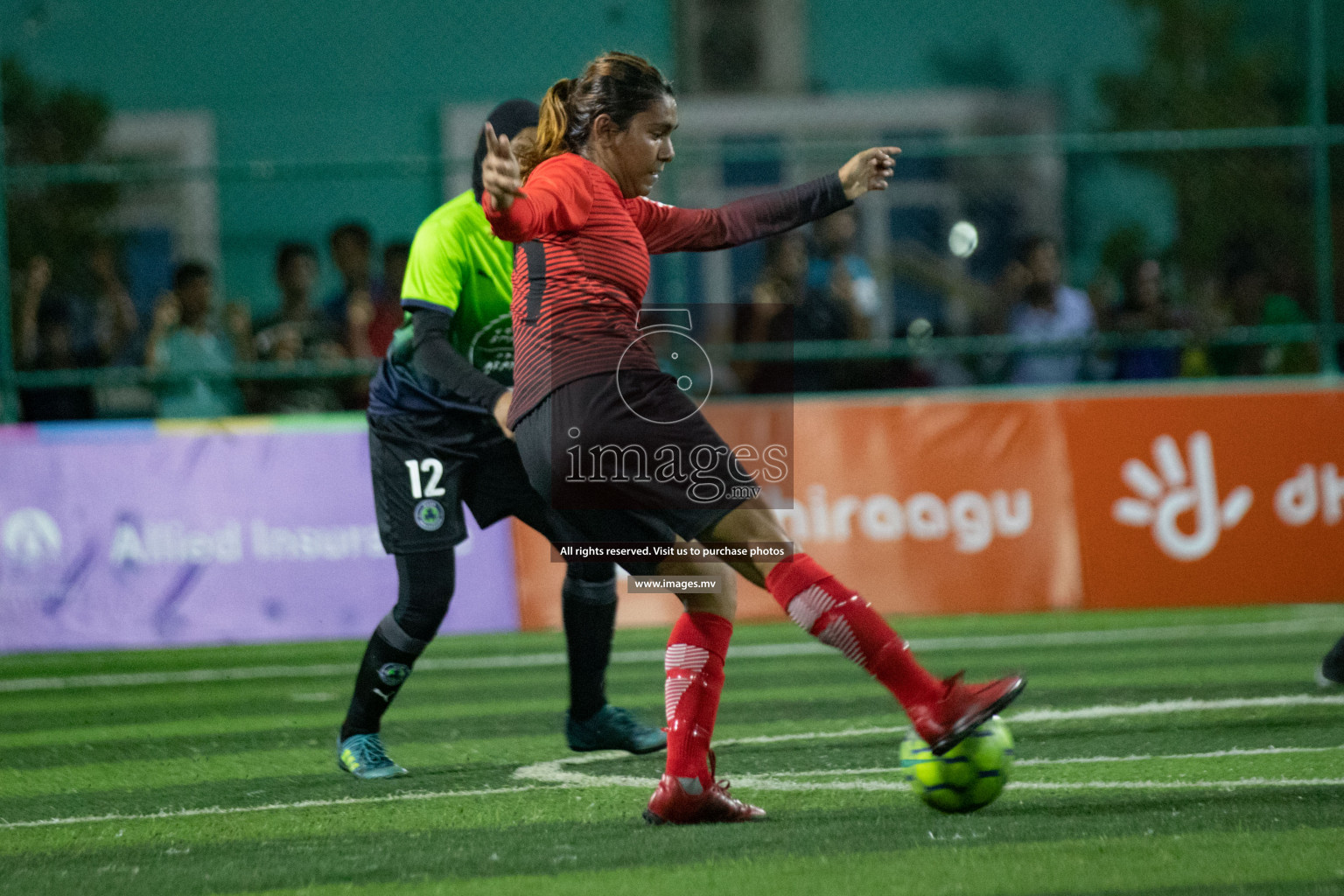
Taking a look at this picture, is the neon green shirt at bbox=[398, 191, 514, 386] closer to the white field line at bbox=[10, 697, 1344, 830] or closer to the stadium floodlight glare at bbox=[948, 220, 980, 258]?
the white field line at bbox=[10, 697, 1344, 830]

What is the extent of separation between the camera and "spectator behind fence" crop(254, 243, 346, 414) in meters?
11.1

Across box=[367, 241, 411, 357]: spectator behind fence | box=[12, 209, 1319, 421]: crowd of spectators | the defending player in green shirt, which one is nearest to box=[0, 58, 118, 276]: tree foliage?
box=[12, 209, 1319, 421]: crowd of spectators

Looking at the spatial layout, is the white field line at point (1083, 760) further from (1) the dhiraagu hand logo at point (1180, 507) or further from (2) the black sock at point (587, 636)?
(1) the dhiraagu hand logo at point (1180, 507)

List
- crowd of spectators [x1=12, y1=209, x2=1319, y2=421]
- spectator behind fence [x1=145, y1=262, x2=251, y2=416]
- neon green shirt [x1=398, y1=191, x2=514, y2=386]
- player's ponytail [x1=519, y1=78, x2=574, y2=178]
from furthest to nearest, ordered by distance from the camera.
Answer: crowd of spectators [x1=12, y1=209, x2=1319, y2=421], spectator behind fence [x1=145, y1=262, x2=251, y2=416], neon green shirt [x1=398, y1=191, x2=514, y2=386], player's ponytail [x1=519, y1=78, x2=574, y2=178]

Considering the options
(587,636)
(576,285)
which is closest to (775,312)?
(587,636)

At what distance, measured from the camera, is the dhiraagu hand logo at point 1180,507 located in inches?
394

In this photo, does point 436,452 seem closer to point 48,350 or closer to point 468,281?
point 468,281

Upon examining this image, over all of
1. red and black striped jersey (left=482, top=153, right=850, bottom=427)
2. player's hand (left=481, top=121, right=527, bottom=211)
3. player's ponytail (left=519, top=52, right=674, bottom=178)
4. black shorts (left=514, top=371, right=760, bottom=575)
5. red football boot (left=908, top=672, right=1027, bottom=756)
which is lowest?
red football boot (left=908, top=672, right=1027, bottom=756)

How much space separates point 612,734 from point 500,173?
2.42 meters

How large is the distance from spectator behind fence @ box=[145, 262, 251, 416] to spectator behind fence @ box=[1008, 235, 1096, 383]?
5.27 m

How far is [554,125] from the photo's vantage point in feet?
13.9

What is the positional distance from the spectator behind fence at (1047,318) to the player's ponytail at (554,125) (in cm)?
751

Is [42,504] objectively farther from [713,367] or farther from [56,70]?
[56,70]

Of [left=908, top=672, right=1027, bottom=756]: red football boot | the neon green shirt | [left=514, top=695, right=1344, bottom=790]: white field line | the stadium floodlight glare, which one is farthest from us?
the stadium floodlight glare
